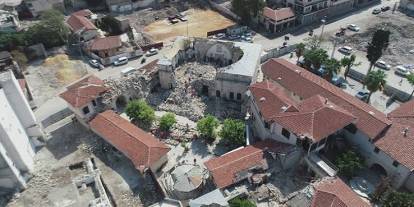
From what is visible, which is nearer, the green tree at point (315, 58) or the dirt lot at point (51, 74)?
the dirt lot at point (51, 74)

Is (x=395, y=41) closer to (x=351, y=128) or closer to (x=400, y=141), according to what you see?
(x=351, y=128)

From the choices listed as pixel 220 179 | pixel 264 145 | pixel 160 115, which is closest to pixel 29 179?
pixel 160 115

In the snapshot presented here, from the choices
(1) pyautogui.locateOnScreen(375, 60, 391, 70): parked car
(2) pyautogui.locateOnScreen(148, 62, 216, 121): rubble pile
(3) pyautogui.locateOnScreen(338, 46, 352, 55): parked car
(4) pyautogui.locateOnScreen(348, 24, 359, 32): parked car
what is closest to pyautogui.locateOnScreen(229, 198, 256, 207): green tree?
(2) pyautogui.locateOnScreen(148, 62, 216, 121): rubble pile

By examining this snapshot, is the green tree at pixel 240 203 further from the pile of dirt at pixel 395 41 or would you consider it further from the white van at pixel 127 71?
the pile of dirt at pixel 395 41

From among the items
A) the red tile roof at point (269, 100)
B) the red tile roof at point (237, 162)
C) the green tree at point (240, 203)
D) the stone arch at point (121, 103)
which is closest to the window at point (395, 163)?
the red tile roof at point (237, 162)

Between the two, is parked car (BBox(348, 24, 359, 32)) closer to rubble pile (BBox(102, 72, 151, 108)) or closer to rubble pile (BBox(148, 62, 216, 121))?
rubble pile (BBox(148, 62, 216, 121))

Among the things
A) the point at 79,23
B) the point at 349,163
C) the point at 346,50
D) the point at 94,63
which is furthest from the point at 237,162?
the point at 79,23
